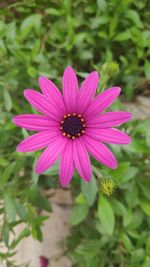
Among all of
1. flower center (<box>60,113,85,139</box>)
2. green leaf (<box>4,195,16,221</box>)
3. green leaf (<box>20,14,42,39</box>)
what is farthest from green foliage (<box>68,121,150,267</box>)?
green leaf (<box>20,14,42,39</box>)

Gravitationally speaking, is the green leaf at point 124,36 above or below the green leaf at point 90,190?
above

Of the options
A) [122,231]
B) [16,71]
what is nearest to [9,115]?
[16,71]

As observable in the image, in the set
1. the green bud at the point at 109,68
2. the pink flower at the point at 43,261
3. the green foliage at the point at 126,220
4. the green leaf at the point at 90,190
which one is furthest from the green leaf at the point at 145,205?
the green bud at the point at 109,68

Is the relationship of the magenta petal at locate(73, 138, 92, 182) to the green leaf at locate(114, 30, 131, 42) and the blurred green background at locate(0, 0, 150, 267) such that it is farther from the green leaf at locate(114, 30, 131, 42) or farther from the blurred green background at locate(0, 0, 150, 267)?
the green leaf at locate(114, 30, 131, 42)

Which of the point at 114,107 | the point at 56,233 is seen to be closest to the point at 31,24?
the point at 114,107

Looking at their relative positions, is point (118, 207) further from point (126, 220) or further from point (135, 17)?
point (135, 17)

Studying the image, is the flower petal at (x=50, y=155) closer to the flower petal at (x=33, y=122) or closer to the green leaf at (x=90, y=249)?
the flower petal at (x=33, y=122)

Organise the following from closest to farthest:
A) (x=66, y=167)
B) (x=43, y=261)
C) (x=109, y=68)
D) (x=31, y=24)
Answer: (x=66, y=167)
(x=109, y=68)
(x=43, y=261)
(x=31, y=24)
